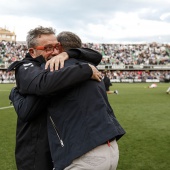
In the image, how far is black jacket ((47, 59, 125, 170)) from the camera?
232 cm

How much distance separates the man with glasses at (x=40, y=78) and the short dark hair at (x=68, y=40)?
0.05 metres

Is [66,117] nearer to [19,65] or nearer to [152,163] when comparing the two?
[19,65]

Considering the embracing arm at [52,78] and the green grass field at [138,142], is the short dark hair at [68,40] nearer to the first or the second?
the embracing arm at [52,78]

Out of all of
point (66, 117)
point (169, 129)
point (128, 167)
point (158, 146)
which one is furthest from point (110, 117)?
point (169, 129)

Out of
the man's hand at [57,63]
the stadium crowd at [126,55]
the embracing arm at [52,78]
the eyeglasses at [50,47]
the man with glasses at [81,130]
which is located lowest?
the stadium crowd at [126,55]

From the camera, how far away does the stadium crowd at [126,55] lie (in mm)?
64562

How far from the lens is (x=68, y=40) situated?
2.69 m

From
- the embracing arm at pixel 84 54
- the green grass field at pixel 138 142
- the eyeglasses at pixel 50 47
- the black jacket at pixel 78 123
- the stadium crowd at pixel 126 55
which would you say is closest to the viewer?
the black jacket at pixel 78 123

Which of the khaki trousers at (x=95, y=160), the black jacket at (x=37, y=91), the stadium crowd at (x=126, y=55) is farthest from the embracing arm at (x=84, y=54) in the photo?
the stadium crowd at (x=126, y=55)

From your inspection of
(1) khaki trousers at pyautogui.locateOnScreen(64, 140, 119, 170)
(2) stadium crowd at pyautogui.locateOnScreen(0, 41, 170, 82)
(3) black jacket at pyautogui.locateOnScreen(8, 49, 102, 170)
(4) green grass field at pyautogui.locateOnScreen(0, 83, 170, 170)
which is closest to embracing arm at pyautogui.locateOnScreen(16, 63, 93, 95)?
(3) black jacket at pyautogui.locateOnScreen(8, 49, 102, 170)

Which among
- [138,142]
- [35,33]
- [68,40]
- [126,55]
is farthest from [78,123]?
[126,55]

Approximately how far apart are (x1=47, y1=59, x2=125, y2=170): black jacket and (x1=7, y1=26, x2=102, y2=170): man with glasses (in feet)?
0.33

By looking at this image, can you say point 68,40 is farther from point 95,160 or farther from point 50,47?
point 95,160

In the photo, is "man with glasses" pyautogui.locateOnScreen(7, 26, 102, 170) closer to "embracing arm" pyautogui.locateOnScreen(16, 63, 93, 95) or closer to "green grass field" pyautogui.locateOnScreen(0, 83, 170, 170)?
"embracing arm" pyautogui.locateOnScreen(16, 63, 93, 95)
